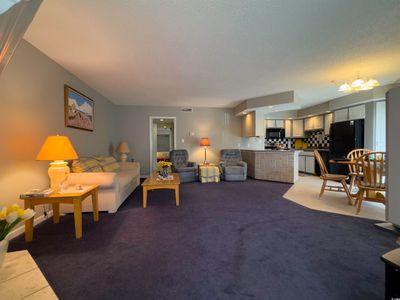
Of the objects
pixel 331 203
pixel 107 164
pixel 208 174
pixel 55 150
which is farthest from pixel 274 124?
pixel 55 150

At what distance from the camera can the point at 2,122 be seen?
5.99ft

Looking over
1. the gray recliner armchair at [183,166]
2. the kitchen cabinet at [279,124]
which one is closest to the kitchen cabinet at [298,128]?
the kitchen cabinet at [279,124]

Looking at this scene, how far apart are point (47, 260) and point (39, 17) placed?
2.35 metres

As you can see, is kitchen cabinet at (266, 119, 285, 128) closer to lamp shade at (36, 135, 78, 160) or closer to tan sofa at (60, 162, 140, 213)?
tan sofa at (60, 162, 140, 213)

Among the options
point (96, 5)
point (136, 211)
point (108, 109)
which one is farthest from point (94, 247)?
point (108, 109)

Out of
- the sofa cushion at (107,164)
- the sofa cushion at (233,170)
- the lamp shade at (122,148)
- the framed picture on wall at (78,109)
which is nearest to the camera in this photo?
the framed picture on wall at (78,109)

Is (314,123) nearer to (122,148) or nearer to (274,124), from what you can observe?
(274,124)

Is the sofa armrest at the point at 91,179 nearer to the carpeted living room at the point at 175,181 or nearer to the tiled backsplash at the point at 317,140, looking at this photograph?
the carpeted living room at the point at 175,181

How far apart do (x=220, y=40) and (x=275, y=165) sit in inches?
146

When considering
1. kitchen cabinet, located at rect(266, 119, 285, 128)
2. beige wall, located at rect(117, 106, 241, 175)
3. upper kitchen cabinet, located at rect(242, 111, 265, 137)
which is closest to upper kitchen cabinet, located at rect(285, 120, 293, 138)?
kitchen cabinet, located at rect(266, 119, 285, 128)

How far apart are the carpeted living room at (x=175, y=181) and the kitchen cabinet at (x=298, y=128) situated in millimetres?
2279

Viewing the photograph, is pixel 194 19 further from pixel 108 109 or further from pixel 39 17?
pixel 108 109

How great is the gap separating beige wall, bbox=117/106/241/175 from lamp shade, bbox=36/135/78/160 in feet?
11.7

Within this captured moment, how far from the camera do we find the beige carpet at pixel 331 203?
8.18ft
